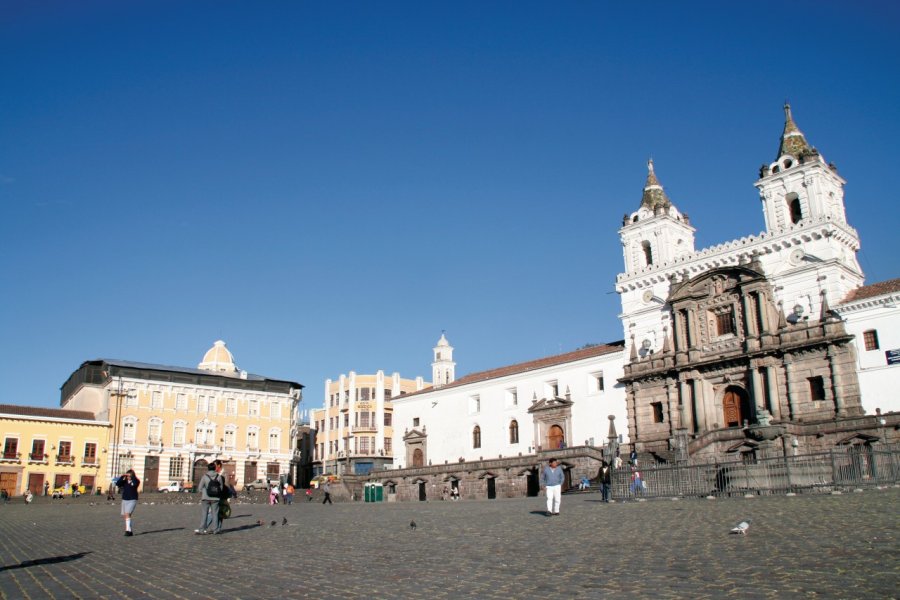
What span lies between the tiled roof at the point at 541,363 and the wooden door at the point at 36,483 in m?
31.2

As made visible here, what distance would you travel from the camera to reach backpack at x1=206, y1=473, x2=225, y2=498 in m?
17.6

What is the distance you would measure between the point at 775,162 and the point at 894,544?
40467mm

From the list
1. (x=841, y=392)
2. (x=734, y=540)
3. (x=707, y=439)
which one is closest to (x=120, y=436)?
(x=707, y=439)

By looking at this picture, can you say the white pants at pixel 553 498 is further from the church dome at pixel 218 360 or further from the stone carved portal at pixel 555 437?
the church dome at pixel 218 360

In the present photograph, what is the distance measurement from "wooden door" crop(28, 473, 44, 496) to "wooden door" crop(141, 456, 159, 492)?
25.5ft

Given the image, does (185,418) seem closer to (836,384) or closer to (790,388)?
(790,388)

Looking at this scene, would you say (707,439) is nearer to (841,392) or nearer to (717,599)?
(841,392)

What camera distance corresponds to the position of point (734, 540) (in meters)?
12.4

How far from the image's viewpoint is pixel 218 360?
80438 millimetres

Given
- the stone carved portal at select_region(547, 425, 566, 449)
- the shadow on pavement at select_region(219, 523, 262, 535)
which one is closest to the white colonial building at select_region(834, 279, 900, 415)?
the stone carved portal at select_region(547, 425, 566, 449)

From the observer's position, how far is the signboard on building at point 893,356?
38.1 meters

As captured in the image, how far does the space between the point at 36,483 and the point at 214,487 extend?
51.3 metres

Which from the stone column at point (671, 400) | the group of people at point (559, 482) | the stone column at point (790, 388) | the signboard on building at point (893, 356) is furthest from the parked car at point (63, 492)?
the signboard on building at point (893, 356)

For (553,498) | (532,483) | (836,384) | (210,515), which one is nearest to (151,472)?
(532,483)
